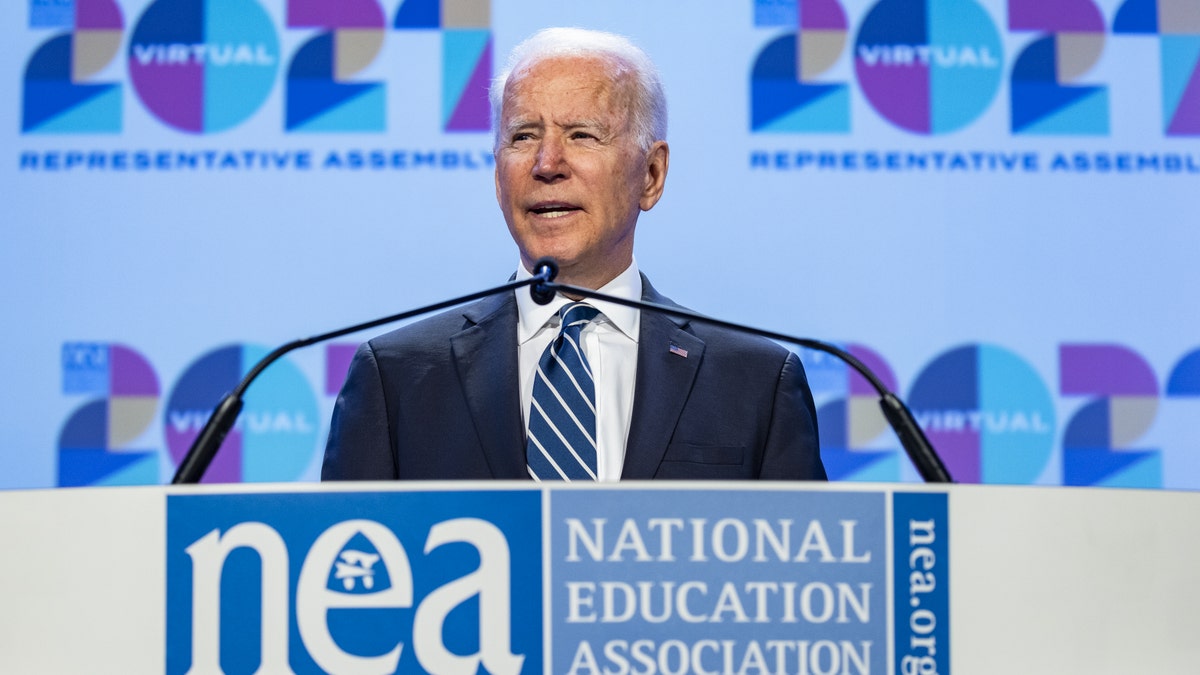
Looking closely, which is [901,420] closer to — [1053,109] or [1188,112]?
[1053,109]

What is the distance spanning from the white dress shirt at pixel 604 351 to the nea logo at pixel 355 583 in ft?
2.09

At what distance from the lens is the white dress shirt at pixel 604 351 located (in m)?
1.65

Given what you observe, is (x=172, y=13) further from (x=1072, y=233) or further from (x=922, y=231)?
(x=1072, y=233)

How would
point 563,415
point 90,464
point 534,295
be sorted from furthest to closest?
point 90,464
point 563,415
point 534,295

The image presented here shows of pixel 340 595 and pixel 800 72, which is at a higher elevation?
pixel 800 72

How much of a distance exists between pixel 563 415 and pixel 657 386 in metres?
0.14

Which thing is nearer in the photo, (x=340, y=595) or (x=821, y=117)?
(x=340, y=595)

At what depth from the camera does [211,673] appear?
97cm

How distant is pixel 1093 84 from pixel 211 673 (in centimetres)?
238

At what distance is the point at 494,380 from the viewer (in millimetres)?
1661

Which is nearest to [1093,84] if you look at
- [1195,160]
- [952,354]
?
[1195,160]

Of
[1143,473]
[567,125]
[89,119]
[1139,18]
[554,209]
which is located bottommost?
[1143,473]

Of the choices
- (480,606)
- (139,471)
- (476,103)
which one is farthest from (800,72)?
(480,606)

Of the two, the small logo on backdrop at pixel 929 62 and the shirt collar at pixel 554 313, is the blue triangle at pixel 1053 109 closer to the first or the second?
the small logo on backdrop at pixel 929 62
